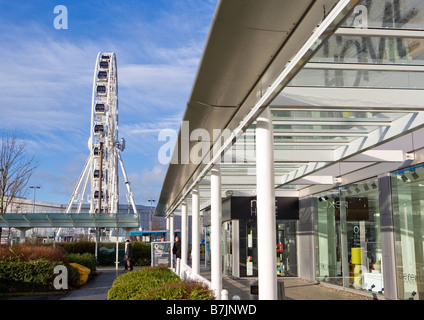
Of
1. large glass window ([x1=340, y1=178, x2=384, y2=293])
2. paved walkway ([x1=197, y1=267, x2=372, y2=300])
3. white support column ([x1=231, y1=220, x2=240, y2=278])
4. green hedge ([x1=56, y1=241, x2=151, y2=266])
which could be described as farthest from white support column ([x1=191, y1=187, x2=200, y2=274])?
green hedge ([x1=56, y1=241, x2=151, y2=266])

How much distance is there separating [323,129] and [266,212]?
154 inches

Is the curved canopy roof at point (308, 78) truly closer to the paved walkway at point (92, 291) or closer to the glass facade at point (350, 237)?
the glass facade at point (350, 237)

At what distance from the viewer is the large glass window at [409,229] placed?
10430 mm

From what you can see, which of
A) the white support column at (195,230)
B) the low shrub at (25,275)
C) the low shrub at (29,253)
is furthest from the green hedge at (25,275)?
the white support column at (195,230)

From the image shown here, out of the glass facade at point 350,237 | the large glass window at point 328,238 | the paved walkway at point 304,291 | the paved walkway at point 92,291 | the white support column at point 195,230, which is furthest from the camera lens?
the large glass window at point 328,238

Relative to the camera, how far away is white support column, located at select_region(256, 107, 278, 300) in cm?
571

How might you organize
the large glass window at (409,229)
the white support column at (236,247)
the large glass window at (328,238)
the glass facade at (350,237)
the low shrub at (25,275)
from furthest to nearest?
1. the white support column at (236,247)
2. the large glass window at (328,238)
3. the low shrub at (25,275)
4. the glass facade at (350,237)
5. the large glass window at (409,229)

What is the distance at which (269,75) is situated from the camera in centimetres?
452

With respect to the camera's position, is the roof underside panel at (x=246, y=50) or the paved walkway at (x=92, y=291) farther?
the paved walkway at (x=92, y=291)

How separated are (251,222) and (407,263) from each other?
1035cm

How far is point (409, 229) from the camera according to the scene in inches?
428

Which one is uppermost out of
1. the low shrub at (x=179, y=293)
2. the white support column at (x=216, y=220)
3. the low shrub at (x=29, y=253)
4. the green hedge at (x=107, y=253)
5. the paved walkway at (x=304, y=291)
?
the white support column at (x=216, y=220)

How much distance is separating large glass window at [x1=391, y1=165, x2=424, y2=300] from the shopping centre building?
2 cm

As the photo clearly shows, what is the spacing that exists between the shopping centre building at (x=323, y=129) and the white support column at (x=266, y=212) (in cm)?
1
